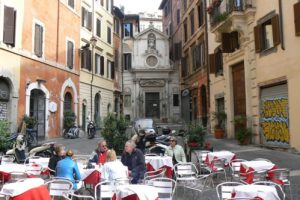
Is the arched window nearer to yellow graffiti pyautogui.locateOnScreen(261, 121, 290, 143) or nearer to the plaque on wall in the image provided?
yellow graffiti pyautogui.locateOnScreen(261, 121, 290, 143)

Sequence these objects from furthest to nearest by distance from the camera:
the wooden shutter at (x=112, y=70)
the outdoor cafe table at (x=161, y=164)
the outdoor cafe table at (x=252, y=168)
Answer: the wooden shutter at (x=112, y=70)
the outdoor cafe table at (x=161, y=164)
the outdoor cafe table at (x=252, y=168)

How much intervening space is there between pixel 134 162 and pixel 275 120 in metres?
9.92

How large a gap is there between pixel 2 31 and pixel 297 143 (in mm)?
14056

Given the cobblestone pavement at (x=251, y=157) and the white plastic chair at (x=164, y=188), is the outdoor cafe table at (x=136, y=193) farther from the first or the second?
the cobblestone pavement at (x=251, y=157)

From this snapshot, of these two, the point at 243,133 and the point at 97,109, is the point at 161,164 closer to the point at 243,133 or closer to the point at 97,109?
the point at 243,133

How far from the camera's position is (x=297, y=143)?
46.8 ft

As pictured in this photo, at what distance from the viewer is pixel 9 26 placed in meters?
18.5

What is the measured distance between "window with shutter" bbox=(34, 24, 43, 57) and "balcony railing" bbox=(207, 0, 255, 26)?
976 cm

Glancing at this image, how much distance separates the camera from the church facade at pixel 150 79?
132 ft

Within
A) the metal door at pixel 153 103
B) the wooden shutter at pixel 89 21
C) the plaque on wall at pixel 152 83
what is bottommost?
the metal door at pixel 153 103

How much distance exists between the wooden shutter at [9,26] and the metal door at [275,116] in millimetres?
12234

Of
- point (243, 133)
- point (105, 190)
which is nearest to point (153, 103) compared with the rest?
point (243, 133)

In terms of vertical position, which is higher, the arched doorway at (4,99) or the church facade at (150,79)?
the church facade at (150,79)

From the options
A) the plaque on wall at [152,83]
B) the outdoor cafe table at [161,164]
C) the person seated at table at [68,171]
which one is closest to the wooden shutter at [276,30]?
the outdoor cafe table at [161,164]
